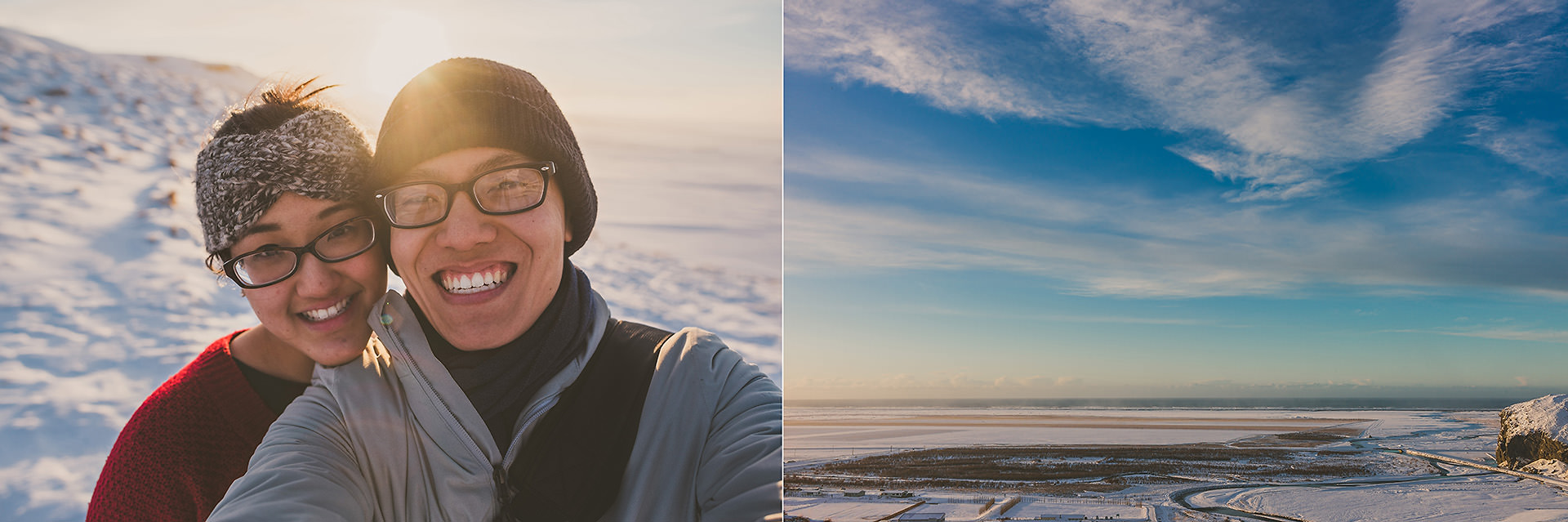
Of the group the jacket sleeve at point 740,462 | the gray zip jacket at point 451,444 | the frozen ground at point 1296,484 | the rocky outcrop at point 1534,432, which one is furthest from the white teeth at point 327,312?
the rocky outcrop at point 1534,432

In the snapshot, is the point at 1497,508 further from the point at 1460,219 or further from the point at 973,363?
the point at 973,363

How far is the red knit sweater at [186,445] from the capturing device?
1062 mm

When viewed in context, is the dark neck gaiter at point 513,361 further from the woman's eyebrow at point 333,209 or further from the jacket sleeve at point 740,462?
the jacket sleeve at point 740,462

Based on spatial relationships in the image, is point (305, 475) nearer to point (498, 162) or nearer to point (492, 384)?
point (492, 384)

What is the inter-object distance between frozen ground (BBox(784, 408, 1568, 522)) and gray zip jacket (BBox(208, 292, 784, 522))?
26.4ft

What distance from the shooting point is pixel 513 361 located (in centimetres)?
119

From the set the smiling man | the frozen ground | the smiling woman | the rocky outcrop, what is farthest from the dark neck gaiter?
the rocky outcrop

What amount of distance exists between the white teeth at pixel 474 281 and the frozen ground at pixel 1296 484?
831cm

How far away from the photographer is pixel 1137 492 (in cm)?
941

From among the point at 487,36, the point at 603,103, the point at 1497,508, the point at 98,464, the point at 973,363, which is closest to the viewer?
the point at 98,464

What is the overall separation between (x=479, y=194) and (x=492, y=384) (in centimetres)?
30

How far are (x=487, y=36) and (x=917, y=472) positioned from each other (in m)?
10.7

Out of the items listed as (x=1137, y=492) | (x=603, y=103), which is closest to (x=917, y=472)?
(x=1137, y=492)

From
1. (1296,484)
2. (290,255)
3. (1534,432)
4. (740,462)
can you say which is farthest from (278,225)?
(1534,432)
